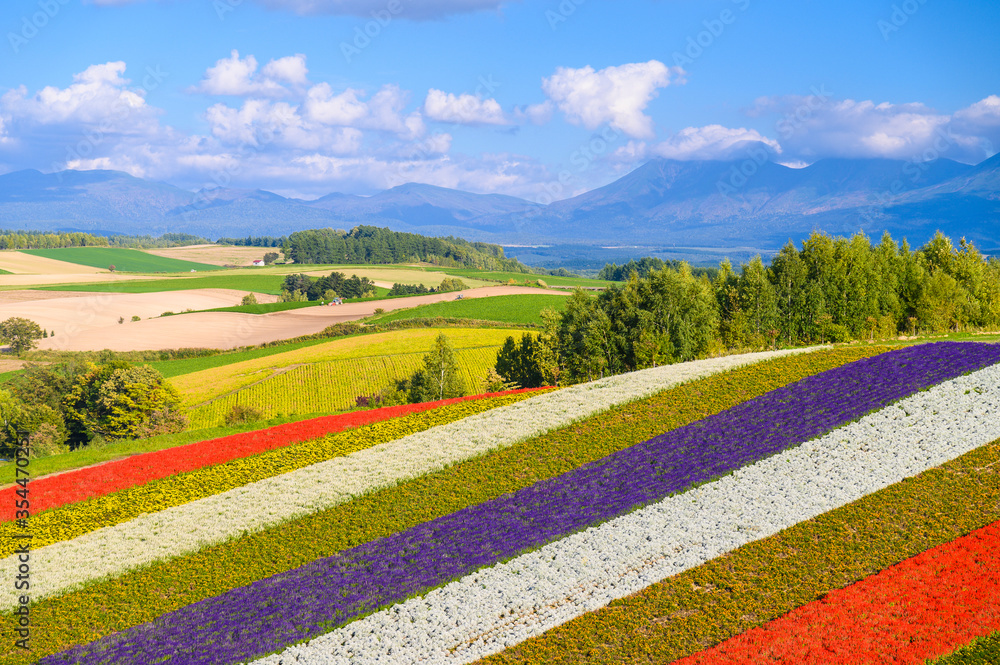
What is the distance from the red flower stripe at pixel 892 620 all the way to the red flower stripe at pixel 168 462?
25.1m

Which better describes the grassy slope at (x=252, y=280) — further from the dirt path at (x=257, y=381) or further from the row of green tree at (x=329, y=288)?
the dirt path at (x=257, y=381)

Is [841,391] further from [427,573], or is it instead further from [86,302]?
[86,302]

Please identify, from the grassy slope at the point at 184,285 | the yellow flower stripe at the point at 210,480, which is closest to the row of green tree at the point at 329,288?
the grassy slope at the point at 184,285

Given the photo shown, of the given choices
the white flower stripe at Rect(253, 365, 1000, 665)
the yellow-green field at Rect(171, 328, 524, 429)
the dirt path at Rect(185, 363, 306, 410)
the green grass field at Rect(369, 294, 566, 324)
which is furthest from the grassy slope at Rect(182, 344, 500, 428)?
the white flower stripe at Rect(253, 365, 1000, 665)

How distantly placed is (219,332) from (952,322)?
92393mm

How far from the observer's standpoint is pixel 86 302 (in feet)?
384

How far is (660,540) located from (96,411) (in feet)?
169

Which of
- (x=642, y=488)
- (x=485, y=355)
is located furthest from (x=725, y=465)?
(x=485, y=355)

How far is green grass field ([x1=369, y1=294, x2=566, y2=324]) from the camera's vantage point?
106 metres

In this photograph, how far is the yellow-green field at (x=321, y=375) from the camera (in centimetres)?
6272

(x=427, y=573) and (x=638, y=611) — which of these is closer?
(x=638, y=611)

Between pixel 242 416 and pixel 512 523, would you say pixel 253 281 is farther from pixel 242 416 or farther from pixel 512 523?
pixel 512 523

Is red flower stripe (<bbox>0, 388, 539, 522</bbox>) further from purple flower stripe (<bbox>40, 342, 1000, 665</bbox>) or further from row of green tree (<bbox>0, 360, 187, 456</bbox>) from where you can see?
row of green tree (<bbox>0, 360, 187, 456</bbox>)

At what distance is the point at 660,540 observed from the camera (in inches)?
781
